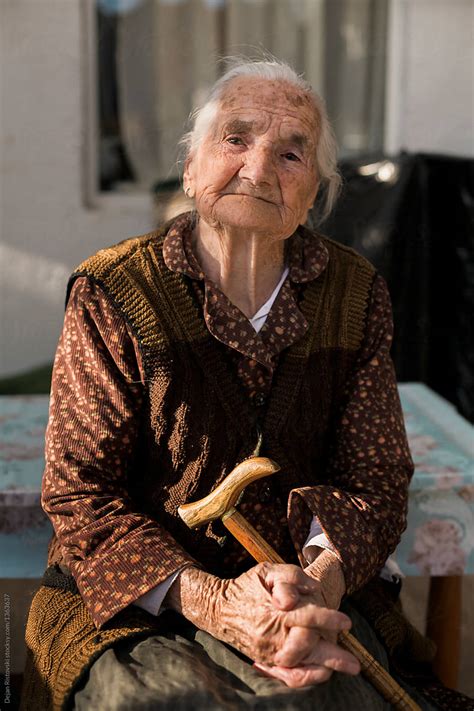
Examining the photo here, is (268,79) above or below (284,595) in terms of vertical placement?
above

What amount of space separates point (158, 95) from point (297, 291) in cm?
307

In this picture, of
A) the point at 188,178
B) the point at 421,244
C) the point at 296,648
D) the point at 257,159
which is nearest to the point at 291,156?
the point at 257,159

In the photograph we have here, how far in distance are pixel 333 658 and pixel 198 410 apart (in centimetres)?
56

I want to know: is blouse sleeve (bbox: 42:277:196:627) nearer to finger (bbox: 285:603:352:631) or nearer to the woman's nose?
finger (bbox: 285:603:352:631)

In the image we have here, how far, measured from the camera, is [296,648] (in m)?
1.53

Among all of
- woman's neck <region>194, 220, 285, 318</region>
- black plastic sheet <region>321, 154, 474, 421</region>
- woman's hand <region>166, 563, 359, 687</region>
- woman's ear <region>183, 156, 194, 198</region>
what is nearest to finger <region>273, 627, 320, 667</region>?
woman's hand <region>166, 563, 359, 687</region>

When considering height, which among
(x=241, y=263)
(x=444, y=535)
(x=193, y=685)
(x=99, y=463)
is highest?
(x=241, y=263)

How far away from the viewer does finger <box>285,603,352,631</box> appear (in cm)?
155

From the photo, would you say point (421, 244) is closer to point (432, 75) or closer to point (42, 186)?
point (432, 75)

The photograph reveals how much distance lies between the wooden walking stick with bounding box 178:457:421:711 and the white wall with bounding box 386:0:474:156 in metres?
3.21

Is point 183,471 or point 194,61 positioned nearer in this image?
point 183,471

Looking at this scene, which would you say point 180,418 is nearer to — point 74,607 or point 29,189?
point 74,607

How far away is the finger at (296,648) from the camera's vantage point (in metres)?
1.53

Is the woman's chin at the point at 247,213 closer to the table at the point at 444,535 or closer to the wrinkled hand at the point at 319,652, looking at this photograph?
the wrinkled hand at the point at 319,652
